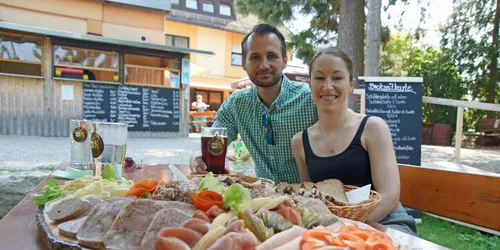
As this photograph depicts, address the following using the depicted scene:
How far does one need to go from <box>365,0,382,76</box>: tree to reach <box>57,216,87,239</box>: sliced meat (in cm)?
630

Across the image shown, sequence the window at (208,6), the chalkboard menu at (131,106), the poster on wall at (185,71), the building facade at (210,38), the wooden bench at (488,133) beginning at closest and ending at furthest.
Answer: the chalkboard menu at (131,106) → the poster on wall at (185,71) → the wooden bench at (488,133) → the building facade at (210,38) → the window at (208,6)

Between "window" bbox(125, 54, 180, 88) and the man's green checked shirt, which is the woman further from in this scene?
"window" bbox(125, 54, 180, 88)

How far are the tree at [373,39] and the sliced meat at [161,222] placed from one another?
6.23 m

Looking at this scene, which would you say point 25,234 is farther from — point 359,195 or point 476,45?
point 476,45

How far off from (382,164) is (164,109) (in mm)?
10351

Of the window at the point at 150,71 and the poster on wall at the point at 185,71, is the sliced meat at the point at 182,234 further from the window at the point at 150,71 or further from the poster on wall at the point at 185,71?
the poster on wall at the point at 185,71

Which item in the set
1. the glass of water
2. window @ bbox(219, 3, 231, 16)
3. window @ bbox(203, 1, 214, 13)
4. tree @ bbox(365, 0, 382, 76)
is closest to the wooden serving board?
the glass of water

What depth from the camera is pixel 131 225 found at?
1.08 meters

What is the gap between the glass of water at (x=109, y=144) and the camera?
2.17 meters

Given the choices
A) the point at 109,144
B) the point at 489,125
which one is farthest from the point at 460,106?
the point at 489,125

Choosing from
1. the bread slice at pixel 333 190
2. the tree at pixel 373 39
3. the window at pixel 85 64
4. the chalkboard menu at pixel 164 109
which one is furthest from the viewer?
the chalkboard menu at pixel 164 109

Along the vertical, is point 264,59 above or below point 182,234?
above

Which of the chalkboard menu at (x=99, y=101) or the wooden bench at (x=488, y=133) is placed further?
the wooden bench at (x=488, y=133)

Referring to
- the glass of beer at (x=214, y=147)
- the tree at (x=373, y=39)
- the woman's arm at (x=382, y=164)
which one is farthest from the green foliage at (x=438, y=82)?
the glass of beer at (x=214, y=147)
